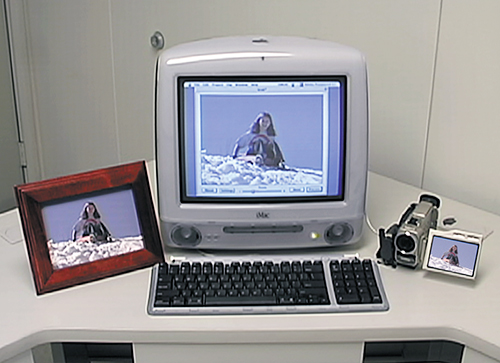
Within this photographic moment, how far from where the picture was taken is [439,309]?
107cm

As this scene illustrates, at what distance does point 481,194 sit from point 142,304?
0.91m

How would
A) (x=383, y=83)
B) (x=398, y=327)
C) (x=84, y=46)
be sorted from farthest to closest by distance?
(x=84, y=46) → (x=383, y=83) → (x=398, y=327)

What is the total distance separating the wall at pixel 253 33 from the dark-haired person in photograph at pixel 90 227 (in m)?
0.86

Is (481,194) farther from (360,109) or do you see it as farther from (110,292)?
(110,292)

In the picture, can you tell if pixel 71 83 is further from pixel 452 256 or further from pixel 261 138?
pixel 452 256

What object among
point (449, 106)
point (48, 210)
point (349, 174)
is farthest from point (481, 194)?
point (48, 210)

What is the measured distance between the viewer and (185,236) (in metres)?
1.24

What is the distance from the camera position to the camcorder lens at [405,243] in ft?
3.84

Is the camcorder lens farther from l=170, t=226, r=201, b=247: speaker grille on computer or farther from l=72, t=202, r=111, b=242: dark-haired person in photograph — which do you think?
l=72, t=202, r=111, b=242: dark-haired person in photograph

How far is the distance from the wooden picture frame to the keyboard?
74 mm

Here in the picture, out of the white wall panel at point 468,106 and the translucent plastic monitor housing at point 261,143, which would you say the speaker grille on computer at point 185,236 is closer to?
the translucent plastic monitor housing at point 261,143

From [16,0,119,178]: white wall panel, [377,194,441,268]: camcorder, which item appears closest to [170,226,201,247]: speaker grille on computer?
[377,194,441,268]: camcorder

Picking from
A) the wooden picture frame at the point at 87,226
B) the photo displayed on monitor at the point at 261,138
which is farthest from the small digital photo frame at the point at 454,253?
the wooden picture frame at the point at 87,226

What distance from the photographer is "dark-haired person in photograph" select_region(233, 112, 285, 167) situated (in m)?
1.18
